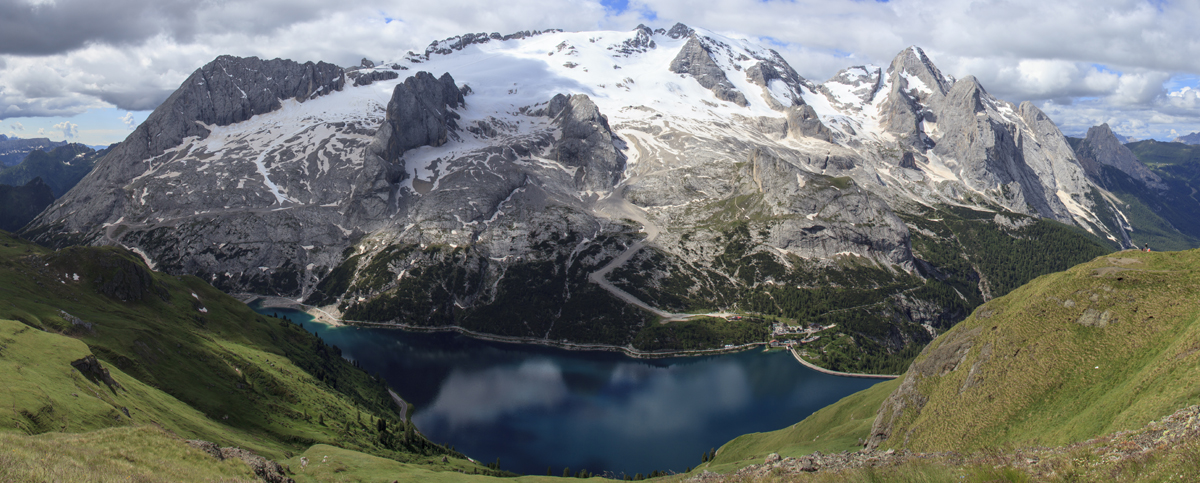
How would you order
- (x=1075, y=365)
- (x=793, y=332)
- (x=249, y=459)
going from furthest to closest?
(x=793, y=332)
(x=1075, y=365)
(x=249, y=459)

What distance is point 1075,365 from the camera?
41750 mm

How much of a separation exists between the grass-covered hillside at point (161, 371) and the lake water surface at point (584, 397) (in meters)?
14.6

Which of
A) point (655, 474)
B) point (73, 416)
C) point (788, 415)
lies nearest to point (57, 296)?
point (73, 416)

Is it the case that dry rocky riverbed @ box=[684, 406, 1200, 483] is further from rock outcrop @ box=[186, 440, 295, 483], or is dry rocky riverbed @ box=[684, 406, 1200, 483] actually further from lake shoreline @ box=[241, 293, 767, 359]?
lake shoreline @ box=[241, 293, 767, 359]

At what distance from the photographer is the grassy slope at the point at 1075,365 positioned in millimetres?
34375

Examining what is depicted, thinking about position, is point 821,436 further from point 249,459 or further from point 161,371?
point 161,371

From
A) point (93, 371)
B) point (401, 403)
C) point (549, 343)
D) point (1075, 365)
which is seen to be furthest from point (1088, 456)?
point (549, 343)

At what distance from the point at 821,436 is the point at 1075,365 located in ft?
122

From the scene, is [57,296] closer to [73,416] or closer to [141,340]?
[141,340]

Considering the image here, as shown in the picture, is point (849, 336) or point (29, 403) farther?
point (849, 336)

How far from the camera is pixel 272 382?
85.3m

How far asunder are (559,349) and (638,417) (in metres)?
59.5

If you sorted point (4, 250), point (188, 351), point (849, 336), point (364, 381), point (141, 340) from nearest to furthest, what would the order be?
point (141, 340), point (188, 351), point (4, 250), point (364, 381), point (849, 336)

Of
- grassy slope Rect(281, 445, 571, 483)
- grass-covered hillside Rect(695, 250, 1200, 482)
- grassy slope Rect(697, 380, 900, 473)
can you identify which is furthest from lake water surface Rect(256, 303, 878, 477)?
grass-covered hillside Rect(695, 250, 1200, 482)
